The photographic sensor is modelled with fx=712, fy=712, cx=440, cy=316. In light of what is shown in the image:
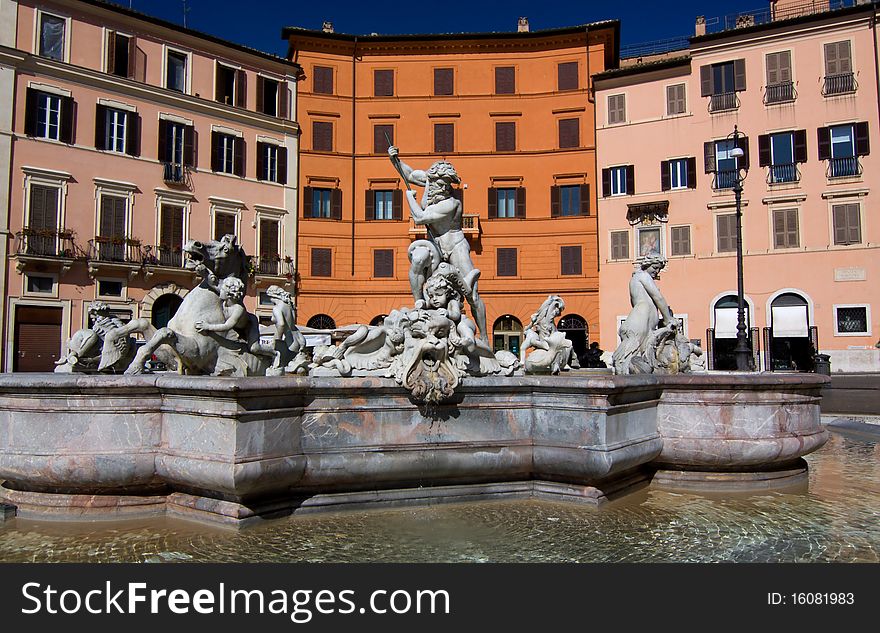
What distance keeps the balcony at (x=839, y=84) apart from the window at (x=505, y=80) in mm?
14110

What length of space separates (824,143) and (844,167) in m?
1.32

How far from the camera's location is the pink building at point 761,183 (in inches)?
1166

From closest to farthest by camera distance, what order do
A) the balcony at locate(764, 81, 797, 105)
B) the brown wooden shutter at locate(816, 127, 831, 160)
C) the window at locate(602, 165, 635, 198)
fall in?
the brown wooden shutter at locate(816, 127, 831, 160), the balcony at locate(764, 81, 797, 105), the window at locate(602, 165, 635, 198)

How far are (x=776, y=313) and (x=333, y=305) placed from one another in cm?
2011

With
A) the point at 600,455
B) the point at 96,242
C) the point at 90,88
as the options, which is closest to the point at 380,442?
the point at 600,455

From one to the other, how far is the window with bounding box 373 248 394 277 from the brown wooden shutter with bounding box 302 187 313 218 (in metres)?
3.93

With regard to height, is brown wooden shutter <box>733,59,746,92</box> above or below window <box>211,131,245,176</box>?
above

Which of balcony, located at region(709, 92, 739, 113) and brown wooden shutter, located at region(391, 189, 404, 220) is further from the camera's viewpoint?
brown wooden shutter, located at region(391, 189, 404, 220)

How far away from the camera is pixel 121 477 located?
4684 millimetres

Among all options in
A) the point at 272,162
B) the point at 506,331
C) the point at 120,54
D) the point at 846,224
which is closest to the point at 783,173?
the point at 846,224

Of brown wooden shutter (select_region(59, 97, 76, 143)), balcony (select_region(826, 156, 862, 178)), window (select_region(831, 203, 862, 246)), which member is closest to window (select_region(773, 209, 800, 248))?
Result: window (select_region(831, 203, 862, 246))

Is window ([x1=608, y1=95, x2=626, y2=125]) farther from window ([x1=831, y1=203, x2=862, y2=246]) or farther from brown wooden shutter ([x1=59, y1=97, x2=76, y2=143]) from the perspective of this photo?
brown wooden shutter ([x1=59, y1=97, x2=76, y2=143])

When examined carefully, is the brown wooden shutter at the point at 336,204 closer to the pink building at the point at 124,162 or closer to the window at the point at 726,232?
the pink building at the point at 124,162

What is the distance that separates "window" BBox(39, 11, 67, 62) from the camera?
2778cm
